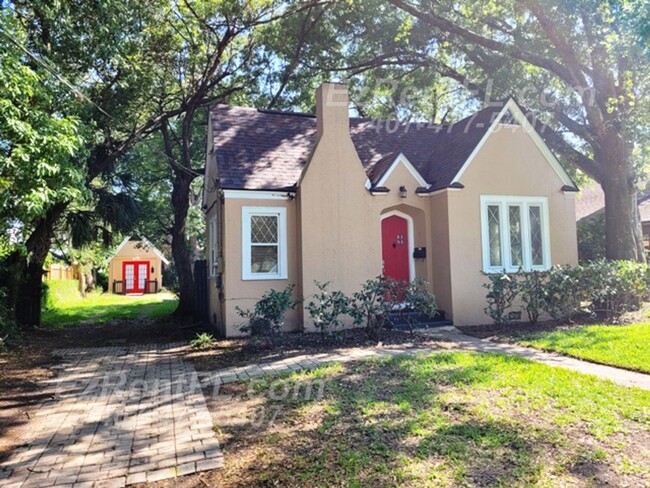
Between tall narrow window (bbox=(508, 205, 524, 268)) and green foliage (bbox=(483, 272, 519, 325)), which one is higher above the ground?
tall narrow window (bbox=(508, 205, 524, 268))

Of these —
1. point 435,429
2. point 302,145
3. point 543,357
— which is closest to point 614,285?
point 543,357

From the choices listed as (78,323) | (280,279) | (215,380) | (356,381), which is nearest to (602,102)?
(280,279)

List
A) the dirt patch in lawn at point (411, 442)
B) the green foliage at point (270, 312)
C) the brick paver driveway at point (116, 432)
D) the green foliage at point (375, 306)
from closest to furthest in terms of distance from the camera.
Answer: the dirt patch in lawn at point (411, 442), the brick paver driveway at point (116, 432), the green foliage at point (270, 312), the green foliage at point (375, 306)

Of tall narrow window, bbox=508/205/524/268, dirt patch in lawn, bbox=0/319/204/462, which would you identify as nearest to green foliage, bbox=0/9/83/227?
dirt patch in lawn, bbox=0/319/204/462

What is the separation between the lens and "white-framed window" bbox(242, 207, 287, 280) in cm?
1088

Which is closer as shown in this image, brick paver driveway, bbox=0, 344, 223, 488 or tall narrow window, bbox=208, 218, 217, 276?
brick paver driveway, bbox=0, 344, 223, 488

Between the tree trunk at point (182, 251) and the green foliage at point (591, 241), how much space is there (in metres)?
15.4

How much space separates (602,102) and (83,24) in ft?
49.7

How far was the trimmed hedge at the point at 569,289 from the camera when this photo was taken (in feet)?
33.9

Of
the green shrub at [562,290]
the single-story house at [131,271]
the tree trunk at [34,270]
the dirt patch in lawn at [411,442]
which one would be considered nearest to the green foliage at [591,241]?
the green shrub at [562,290]

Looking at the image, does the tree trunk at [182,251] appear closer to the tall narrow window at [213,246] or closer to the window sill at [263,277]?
the tall narrow window at [213,246]

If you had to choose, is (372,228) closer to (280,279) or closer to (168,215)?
(280,279)

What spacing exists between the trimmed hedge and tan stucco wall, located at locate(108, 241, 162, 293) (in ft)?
92.3

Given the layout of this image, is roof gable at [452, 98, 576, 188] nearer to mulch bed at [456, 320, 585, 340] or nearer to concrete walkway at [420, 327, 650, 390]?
mulch bed at [456, 320, 585, 340]
